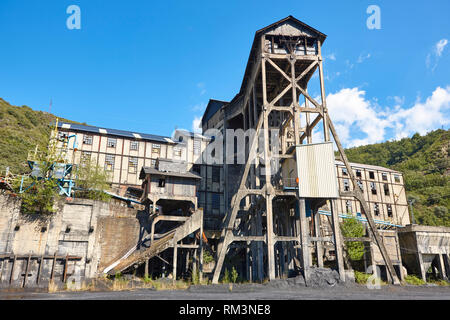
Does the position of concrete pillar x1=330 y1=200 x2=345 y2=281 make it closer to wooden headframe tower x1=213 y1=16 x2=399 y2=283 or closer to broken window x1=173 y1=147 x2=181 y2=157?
wooden headframe tower x1=213 y1=16 x2=399 y2=283

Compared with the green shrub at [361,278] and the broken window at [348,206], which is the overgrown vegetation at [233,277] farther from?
the broken window at [348,206]

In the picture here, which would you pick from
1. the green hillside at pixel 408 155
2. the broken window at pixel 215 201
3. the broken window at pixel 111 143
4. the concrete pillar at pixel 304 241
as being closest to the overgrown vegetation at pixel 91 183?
the broken window at pixel 111 143

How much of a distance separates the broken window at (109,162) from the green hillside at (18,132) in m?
10.9

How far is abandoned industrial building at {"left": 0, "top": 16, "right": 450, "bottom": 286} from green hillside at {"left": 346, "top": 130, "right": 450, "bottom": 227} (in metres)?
28.9

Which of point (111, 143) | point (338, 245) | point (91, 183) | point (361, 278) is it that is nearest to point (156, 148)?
point (111, 143)

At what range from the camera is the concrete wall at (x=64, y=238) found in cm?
2355

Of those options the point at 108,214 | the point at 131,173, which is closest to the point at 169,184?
the point at 108,214

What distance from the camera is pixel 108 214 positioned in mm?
28281

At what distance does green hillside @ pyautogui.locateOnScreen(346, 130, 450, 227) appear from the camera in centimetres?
5972

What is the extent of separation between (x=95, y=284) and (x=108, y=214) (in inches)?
249

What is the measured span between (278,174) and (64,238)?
58.0ft

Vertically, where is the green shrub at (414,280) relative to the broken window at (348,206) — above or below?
below

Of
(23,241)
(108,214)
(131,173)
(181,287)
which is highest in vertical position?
(131,173)

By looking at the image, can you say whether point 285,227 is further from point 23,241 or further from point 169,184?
point 23,241
